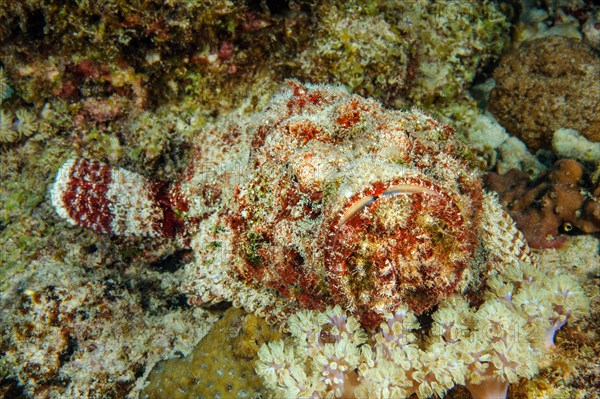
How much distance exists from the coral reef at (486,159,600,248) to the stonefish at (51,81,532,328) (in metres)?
0.54

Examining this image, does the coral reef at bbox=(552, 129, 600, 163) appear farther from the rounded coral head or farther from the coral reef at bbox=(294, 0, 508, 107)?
the rounded coral head

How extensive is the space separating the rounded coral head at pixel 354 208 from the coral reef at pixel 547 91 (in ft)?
7.03

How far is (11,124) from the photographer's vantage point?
Answer: 4730mm

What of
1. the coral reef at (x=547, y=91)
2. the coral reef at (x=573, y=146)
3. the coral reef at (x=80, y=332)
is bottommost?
the coral reef at (x=80, y=332)

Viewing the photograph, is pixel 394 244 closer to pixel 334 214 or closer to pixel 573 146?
pixel 334 214

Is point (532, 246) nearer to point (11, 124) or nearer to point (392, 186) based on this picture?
point (392, 186)

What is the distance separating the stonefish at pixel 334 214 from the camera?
2.50 m

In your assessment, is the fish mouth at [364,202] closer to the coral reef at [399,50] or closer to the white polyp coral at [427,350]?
the white polyp coral at [427,350]

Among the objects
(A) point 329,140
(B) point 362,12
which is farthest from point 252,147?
(B) point 362,12

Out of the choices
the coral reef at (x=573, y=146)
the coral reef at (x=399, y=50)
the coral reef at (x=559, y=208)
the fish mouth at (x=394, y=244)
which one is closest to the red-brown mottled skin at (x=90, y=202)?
the coral reef at (x=399, y=50)

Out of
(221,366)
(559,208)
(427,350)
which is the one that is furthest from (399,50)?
(221,366)

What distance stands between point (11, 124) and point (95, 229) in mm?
1912

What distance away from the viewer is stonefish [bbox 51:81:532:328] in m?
2.50

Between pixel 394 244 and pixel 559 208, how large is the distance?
91.8 inches
